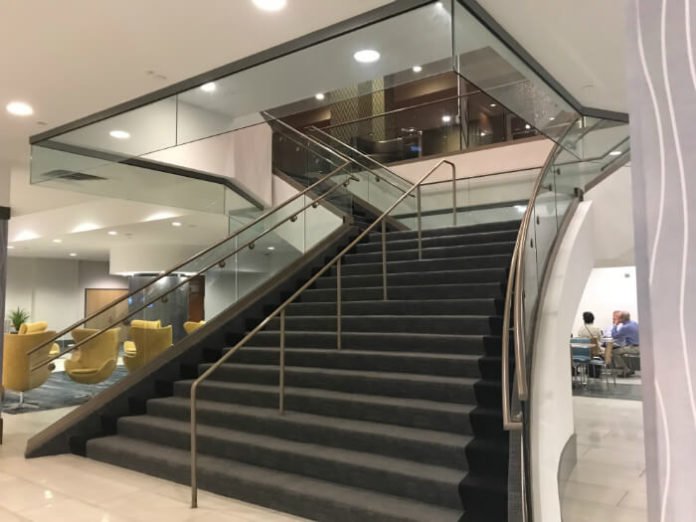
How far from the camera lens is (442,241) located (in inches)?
282

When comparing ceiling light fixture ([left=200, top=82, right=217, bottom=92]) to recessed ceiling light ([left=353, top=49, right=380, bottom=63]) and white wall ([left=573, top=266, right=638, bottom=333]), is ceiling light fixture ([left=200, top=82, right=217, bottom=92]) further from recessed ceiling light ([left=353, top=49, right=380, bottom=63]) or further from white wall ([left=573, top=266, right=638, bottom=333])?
white wall ([left=573, top=266, right=638, bottom=333])

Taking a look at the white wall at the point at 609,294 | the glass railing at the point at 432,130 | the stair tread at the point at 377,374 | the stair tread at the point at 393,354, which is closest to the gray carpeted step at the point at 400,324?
the stair tread at the point at 393,354

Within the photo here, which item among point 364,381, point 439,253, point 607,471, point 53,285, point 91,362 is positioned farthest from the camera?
point 53,285

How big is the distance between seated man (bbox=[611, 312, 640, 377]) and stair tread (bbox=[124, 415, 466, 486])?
9.60m

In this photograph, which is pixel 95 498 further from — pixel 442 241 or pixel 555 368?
pixel 442 241

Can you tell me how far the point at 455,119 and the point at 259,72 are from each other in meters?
8.10

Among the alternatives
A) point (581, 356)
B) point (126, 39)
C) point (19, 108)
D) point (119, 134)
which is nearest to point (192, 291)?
point (119, 134)

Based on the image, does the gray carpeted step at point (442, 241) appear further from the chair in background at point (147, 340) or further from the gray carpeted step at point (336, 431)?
the gray carpeted step at point (336, 431)

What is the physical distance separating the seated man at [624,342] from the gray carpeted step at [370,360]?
8594mm

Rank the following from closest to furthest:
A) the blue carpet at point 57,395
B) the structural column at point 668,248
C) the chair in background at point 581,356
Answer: the structural column at point 668,248 → the blue carpet at point 57,395 → the chair in background at point 581,356

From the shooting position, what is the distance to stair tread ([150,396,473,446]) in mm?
3654

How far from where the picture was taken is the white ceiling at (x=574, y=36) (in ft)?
10.2

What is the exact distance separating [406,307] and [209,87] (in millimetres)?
2932

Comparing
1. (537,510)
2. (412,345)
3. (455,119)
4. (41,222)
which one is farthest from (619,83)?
(41,222)
